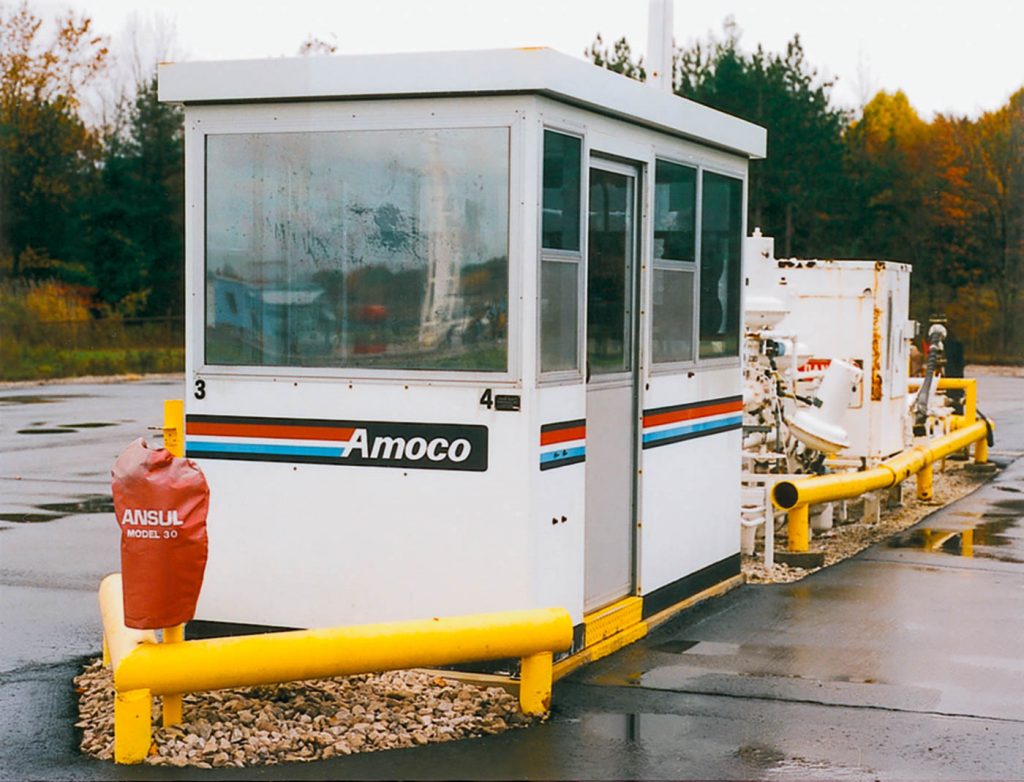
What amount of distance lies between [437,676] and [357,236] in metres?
2.08

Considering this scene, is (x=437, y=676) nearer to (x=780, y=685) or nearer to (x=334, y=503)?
(x=334, y=503)

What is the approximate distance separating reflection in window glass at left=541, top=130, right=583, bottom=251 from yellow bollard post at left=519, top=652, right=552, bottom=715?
1885 mm

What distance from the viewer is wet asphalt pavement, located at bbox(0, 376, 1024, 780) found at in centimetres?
598

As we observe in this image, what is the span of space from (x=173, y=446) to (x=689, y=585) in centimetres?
357

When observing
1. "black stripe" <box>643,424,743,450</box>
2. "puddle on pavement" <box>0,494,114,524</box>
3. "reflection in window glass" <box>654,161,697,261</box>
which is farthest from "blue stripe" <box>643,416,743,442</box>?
"puddle on pavement" <box>0,494,114,524</box>

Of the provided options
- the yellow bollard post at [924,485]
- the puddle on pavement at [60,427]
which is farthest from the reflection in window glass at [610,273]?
the puddle on pavement at [60,427]

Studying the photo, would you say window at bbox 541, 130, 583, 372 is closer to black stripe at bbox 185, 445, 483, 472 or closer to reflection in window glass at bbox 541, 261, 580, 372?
reflection in window glass at bbox 541, 261, 580, 372

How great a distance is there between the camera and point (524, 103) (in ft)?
22.1

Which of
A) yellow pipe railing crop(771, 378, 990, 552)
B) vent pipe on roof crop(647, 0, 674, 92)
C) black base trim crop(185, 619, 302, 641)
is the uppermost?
vent pipe on roof crop(647, 0, 674, 92)

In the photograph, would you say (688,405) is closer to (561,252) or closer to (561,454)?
(561,454)

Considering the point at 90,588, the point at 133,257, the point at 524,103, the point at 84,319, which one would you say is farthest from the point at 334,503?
the point at 133,257

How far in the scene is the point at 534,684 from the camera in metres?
6.57

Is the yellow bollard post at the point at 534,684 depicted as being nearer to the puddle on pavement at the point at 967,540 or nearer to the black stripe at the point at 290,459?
the black stripe at the point at 290,459

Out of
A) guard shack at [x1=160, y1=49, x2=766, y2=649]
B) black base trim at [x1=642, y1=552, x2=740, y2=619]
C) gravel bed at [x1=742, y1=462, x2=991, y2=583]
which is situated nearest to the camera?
guard shack at [x1=160, y1=49, x2=766, y2=649]
